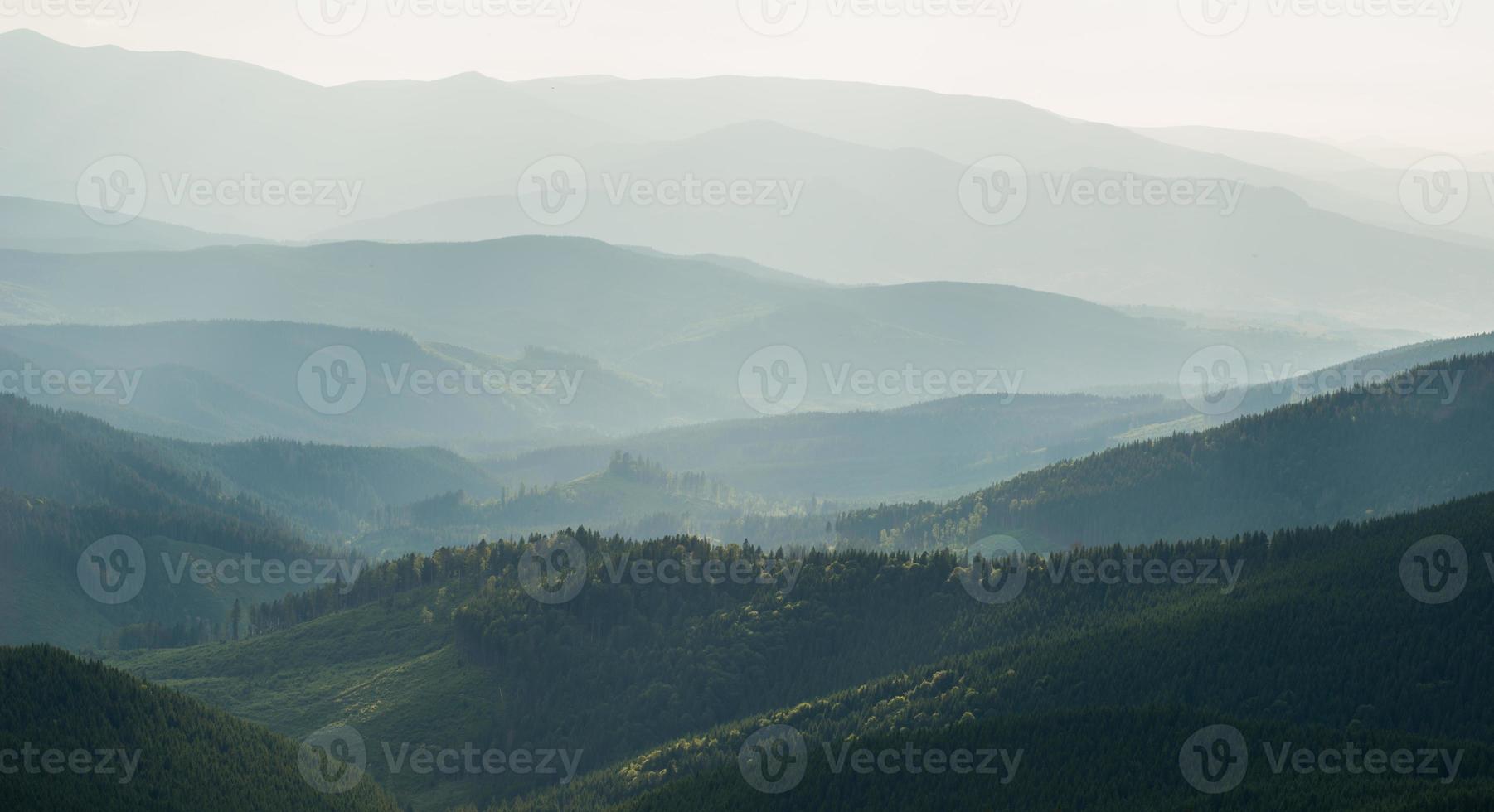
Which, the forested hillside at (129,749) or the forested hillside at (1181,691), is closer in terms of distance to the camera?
the forested hillside at (1181,691)

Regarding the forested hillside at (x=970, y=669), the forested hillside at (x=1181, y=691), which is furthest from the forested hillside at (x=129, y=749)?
the forested hillside at (x=1181, y=691)

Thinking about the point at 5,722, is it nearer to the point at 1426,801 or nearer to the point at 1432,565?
the point at 1426,801

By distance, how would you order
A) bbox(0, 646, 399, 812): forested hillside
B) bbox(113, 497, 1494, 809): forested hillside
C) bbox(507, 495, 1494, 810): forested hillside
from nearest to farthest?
bbox(507, 495, 1494, 810): forested hillside
bbox(0, 646, 399, 812): forested hillside
bbox(113, 497, 1494, 809): forested hillside

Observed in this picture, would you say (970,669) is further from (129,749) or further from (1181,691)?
(129,749)

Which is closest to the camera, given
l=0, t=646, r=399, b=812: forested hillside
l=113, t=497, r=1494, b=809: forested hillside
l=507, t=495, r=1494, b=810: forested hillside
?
l=507, t=495, r=1494, b=810: forested hillside

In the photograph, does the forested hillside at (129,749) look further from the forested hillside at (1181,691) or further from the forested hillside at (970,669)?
the forested hillside at (1181,691)

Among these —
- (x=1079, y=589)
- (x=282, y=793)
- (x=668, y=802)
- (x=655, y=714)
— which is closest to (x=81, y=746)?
(x=282, y=793)

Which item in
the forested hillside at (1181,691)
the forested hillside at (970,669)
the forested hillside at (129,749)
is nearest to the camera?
the forested hillside at (1181,691)

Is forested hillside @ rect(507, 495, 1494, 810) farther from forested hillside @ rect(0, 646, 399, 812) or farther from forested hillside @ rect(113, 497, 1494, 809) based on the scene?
forested hillside @ rect(0, 646, 399, 812)

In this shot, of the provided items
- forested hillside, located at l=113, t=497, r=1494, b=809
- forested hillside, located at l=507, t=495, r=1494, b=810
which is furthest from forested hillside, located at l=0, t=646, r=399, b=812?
forested hillside, located at l=507, t=495, r=1494, b=810

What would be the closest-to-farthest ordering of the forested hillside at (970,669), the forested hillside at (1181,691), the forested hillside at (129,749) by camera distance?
the forested hillside at (1181,691) < the forested hillside at (129,749) < the forested hillside at (970,669)

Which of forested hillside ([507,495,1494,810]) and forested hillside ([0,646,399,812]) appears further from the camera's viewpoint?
forested hillside ([0,646,399,812])

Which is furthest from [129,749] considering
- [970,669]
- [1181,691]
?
[1181,691]

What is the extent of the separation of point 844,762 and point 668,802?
18091 mm
